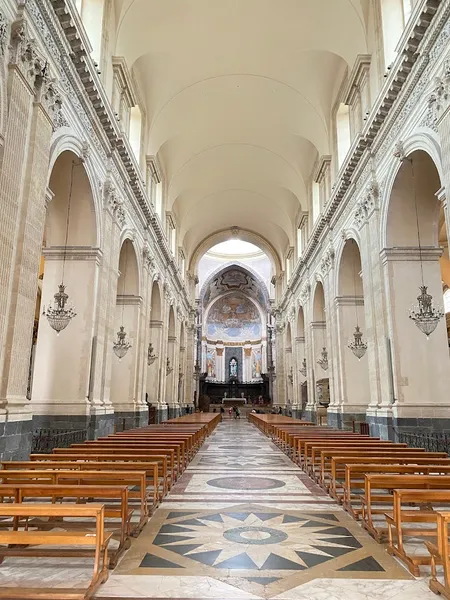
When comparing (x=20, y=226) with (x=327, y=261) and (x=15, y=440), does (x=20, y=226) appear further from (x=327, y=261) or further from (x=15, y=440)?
(x=327, y=261)

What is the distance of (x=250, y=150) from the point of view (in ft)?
81.6

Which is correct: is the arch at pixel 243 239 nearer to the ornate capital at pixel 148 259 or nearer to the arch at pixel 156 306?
the arch at pixel 156 306

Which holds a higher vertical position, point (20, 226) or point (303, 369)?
point (20, 226)

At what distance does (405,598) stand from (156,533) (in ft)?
8.88

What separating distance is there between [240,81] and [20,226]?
13.5m

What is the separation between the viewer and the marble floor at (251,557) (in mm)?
3666

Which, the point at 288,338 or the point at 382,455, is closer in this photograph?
the point at 382,455

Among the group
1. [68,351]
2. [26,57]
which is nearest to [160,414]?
[68,351]

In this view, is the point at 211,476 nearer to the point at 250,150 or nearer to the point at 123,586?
the point at 123,586

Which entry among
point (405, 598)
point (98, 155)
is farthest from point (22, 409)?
point (98, 155)

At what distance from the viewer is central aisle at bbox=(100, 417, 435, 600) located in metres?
3.67

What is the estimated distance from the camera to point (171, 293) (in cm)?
2812

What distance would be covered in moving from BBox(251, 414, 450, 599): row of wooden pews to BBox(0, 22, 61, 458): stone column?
5.10 metres

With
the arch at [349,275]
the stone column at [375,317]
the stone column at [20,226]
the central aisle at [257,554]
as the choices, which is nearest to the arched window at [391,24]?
the stone column at [375,317]
